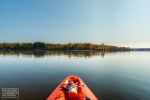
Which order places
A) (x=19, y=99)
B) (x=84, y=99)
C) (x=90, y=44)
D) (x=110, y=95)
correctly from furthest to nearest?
(x=90, y=44) < (x=110, y=95) < (x=19, y=99) < (x=84, y=99)

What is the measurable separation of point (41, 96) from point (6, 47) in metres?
168

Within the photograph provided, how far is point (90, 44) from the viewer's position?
180 m

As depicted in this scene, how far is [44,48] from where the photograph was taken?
166375 millimetres

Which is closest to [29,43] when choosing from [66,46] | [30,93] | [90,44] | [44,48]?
[44,48]

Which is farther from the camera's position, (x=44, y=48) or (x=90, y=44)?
(x=90, y=44)

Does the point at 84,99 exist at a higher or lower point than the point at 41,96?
higher

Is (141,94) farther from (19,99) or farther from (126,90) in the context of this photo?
(19,99)

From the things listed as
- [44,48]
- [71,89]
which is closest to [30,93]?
[71,89]

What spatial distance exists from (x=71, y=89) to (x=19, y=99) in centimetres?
440

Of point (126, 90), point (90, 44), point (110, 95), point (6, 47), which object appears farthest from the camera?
point (90, 44)

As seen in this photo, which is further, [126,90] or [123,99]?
[126,90]

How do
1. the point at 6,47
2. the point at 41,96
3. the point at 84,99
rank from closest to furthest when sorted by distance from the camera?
1. the point at 84,99
2. the point at 41,96
3. the point at 6,47

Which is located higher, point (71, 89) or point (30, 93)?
point (71, 89)

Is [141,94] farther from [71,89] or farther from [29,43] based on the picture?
[29,43]
